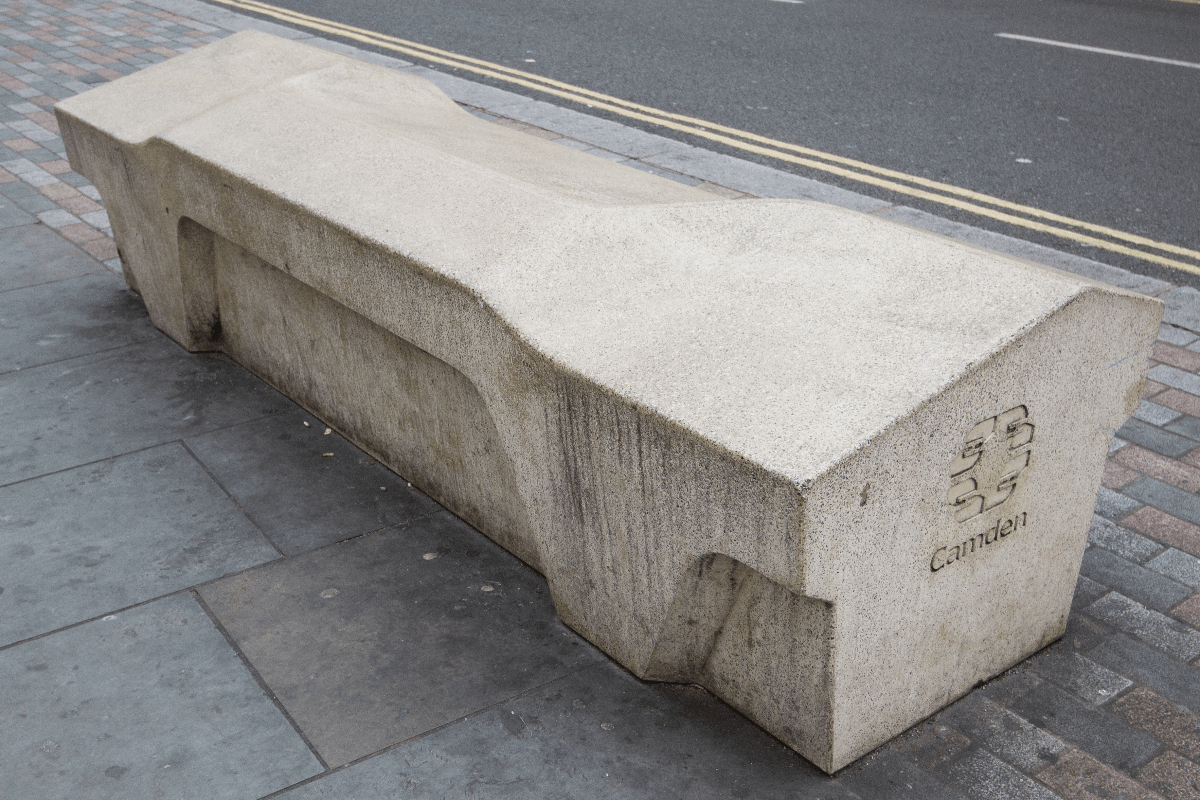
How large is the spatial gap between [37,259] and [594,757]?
13.2 feet

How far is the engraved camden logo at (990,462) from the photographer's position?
86.7 inches

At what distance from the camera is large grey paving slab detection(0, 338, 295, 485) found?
356 cm

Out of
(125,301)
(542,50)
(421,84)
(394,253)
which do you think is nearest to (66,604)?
(394,253)

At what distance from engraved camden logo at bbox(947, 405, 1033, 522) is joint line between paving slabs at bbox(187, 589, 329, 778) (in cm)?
148

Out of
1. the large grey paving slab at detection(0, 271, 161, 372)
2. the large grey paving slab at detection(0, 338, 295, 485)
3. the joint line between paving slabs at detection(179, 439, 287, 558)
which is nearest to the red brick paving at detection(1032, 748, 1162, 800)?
the joint line between paving slabs at detection(179, 439, 287, 558)

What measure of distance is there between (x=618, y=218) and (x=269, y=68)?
220 cm

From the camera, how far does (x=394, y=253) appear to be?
2715mm

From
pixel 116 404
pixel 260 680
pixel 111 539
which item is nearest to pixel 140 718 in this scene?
pixel 260 680

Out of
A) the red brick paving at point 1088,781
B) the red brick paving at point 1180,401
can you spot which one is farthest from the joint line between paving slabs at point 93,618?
the red brick paving at point 1180,401

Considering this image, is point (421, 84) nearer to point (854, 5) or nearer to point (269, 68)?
point (269, 68)

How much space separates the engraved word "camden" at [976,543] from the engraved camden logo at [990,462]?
0.07 metres

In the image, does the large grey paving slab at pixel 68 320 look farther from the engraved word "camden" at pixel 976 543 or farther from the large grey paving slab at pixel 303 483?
the engraved word "camden" at pixel 976 543

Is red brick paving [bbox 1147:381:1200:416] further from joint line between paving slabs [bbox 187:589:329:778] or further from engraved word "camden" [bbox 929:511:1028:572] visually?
joint line between paving slabs [bbox 187:589:329:778]

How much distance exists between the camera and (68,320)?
14.7 ft
